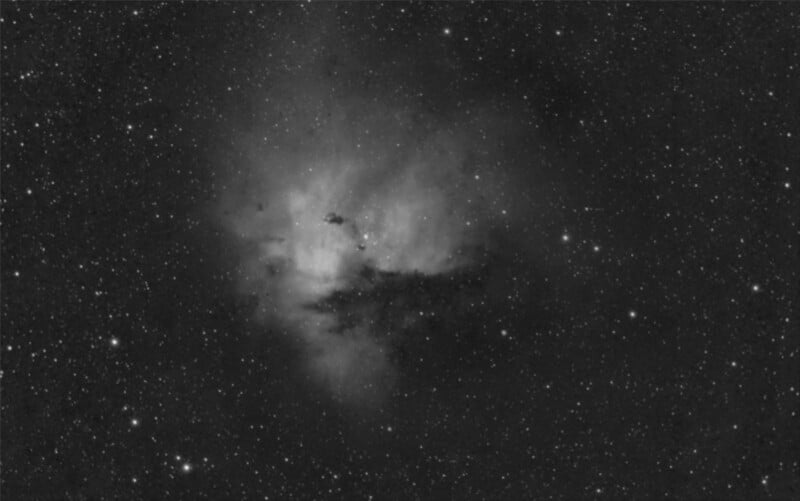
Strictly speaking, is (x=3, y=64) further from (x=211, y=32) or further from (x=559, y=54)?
(x=559, y=54)

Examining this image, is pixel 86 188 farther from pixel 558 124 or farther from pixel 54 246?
pixel 558 124

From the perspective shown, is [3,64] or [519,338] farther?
[519,338]

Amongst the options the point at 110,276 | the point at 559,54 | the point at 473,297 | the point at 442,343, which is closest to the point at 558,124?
the point at 559,54

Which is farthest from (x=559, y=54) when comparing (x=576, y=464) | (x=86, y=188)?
(x=86, y=188)

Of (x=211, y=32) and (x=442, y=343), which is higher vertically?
(x=211, y=32)

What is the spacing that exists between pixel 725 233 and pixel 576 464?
1421mm

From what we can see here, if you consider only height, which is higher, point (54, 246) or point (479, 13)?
point (479, 13)

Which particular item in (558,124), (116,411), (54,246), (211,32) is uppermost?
(211,32)

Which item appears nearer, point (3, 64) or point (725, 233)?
point (3, 64)

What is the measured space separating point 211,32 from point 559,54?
1.72 meters

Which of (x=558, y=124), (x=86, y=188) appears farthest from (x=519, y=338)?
(x=86, y=188)

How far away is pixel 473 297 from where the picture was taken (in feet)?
11.4

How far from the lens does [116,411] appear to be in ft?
11.0

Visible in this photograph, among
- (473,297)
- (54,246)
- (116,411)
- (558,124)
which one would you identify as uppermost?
(558,124)
